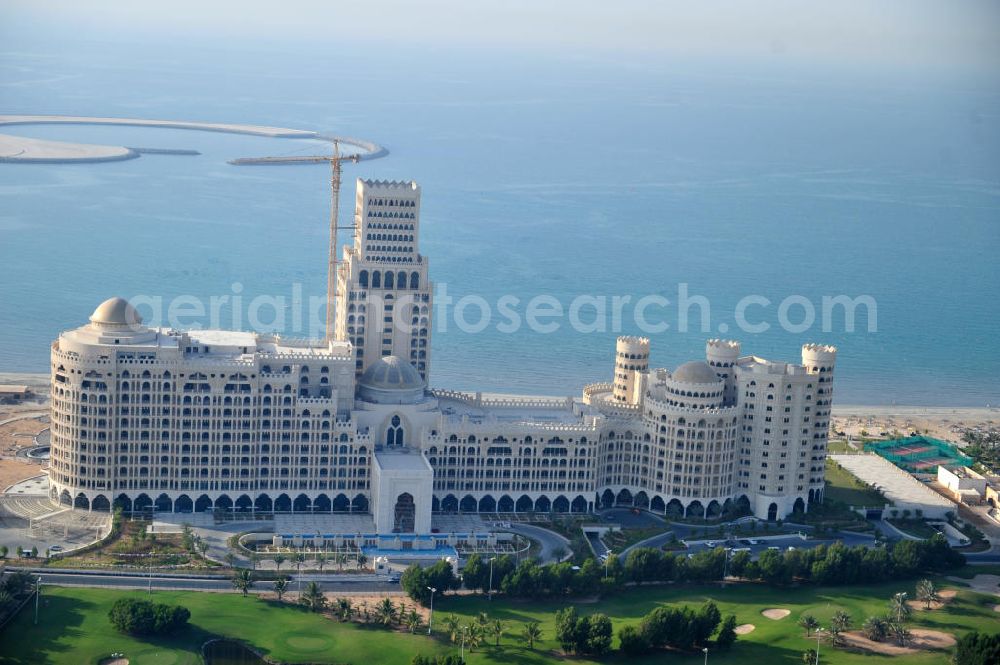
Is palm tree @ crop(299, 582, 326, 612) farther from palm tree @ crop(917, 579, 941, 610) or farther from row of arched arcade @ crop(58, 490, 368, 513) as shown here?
palm tree @ crop(917, 579, 941, 610)

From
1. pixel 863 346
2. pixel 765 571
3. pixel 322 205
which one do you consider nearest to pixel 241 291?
pixel 322 205

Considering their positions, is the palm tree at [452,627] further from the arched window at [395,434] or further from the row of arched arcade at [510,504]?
the arched window at [395,434]

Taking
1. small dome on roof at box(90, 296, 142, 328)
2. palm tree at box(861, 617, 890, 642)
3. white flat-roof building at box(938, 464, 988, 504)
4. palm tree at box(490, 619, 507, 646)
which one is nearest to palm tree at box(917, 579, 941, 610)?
palm tree at box(861, 617, 890, 642)

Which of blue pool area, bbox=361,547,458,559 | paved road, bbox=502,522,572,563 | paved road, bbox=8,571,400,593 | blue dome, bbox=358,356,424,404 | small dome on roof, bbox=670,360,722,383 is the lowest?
paved road, bbox=8,571,400,593

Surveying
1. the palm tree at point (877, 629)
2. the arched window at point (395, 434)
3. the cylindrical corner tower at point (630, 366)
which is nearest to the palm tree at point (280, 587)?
the arched window at point (395, 434)

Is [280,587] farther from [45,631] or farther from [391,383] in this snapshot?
[391,383]

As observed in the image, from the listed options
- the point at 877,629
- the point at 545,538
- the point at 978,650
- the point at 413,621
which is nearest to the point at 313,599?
the point at 413,621
